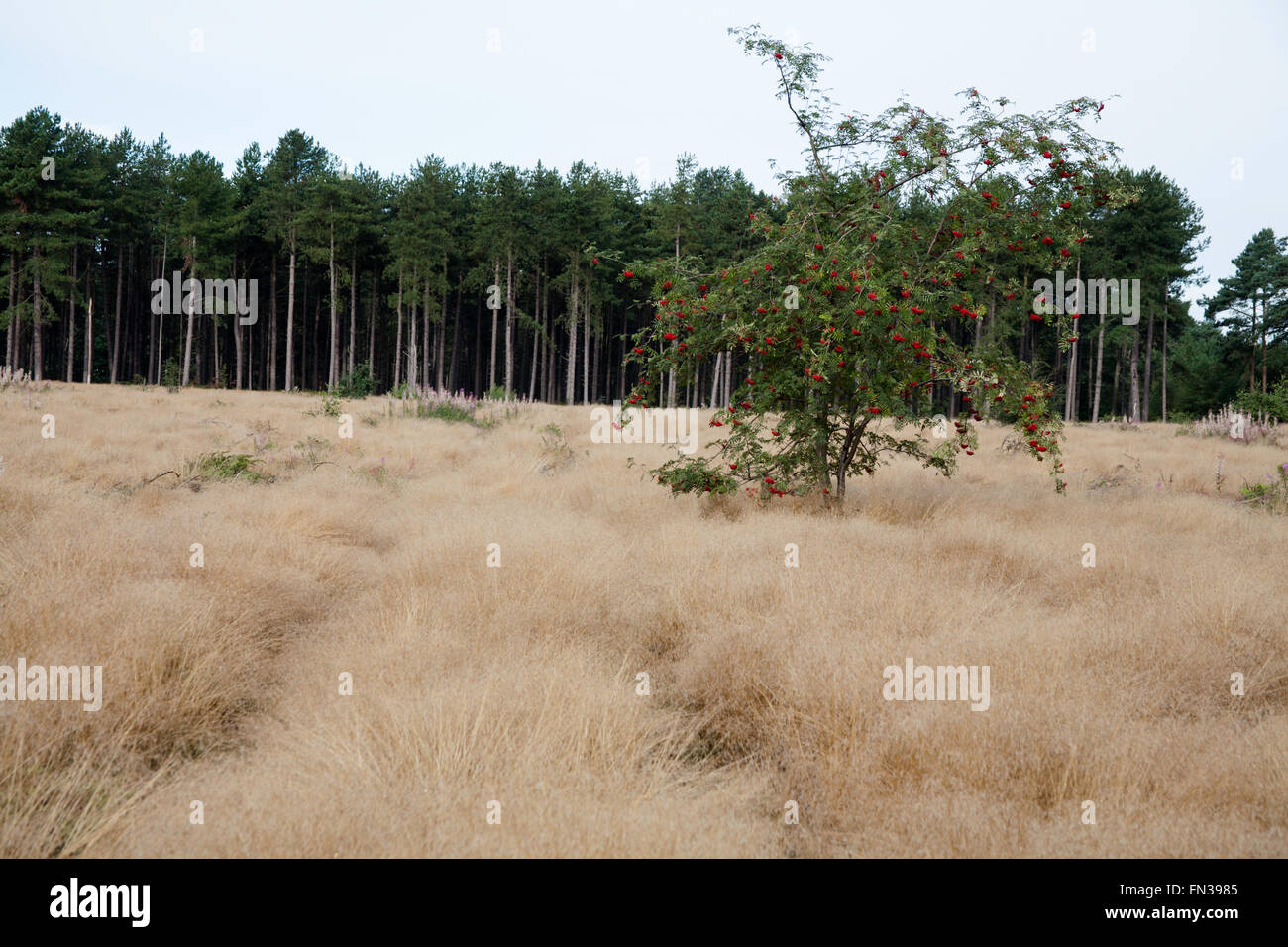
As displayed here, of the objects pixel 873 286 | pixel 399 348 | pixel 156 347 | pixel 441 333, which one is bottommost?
pixel 873 286

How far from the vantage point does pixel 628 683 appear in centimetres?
378

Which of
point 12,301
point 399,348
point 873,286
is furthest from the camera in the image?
point 399,348

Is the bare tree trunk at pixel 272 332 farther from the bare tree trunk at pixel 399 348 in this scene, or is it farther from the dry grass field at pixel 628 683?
the dry grass field at pixel 628 683

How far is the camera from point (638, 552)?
20.9 feet

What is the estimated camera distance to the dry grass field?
2477 mm

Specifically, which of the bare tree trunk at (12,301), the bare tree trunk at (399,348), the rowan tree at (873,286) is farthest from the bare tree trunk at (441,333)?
the rowan tree at (873,286)

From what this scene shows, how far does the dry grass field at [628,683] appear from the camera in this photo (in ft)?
8.13

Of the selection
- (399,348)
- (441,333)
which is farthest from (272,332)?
(441,333)

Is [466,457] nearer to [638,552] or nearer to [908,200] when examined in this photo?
[638,552]

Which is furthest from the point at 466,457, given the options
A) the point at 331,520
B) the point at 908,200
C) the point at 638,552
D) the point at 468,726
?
the point at 468,726

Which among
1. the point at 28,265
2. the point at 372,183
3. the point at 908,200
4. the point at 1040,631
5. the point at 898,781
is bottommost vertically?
the point at 898,781

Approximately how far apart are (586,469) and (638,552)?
16.0 feet

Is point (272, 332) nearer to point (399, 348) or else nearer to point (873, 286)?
point (399, 348)

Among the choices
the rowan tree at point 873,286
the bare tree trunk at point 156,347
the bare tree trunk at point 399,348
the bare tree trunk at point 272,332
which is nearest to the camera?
the rowan tree at point 873,286
